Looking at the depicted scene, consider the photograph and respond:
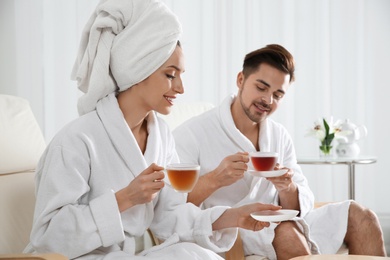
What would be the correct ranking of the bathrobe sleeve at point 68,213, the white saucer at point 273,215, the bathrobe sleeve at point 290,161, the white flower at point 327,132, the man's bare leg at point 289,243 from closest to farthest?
the bathrobe sleeve at point 68,213 < the white saucer at point 273,215 < the man's bare leg at point 289,243 < the bathrobe sleeve at point 290,161 < the white flower at point 327,132

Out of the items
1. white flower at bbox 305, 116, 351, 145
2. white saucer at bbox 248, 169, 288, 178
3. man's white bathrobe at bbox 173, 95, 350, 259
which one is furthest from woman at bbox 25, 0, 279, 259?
white flower at bbox 305, 116, 351, 145

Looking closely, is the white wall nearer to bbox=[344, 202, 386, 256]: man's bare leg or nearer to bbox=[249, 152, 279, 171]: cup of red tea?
bbox=[344, 202, 386, 256]: man's bare leg

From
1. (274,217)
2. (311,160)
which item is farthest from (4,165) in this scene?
(311,160)

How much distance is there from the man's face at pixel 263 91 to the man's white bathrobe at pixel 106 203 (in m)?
0.62

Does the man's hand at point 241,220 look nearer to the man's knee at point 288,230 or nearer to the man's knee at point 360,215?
the man's knee at point 288,230

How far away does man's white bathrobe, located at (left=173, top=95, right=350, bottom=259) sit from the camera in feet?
8.79

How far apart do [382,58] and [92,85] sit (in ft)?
10.9

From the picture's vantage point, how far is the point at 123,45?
6.70ft

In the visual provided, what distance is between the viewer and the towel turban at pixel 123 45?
2.03 meters

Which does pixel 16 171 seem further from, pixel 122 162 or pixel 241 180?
pixel 241 180

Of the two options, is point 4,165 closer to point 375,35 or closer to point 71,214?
point 71,214

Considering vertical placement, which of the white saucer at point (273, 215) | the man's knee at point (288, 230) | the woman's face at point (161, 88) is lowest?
the man's knee at point (288, 230)

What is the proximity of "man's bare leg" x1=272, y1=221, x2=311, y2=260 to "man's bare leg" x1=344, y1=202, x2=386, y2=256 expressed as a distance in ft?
0.92

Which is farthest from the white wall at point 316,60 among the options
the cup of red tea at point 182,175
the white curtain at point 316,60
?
the cup of red tea at point 182,175
